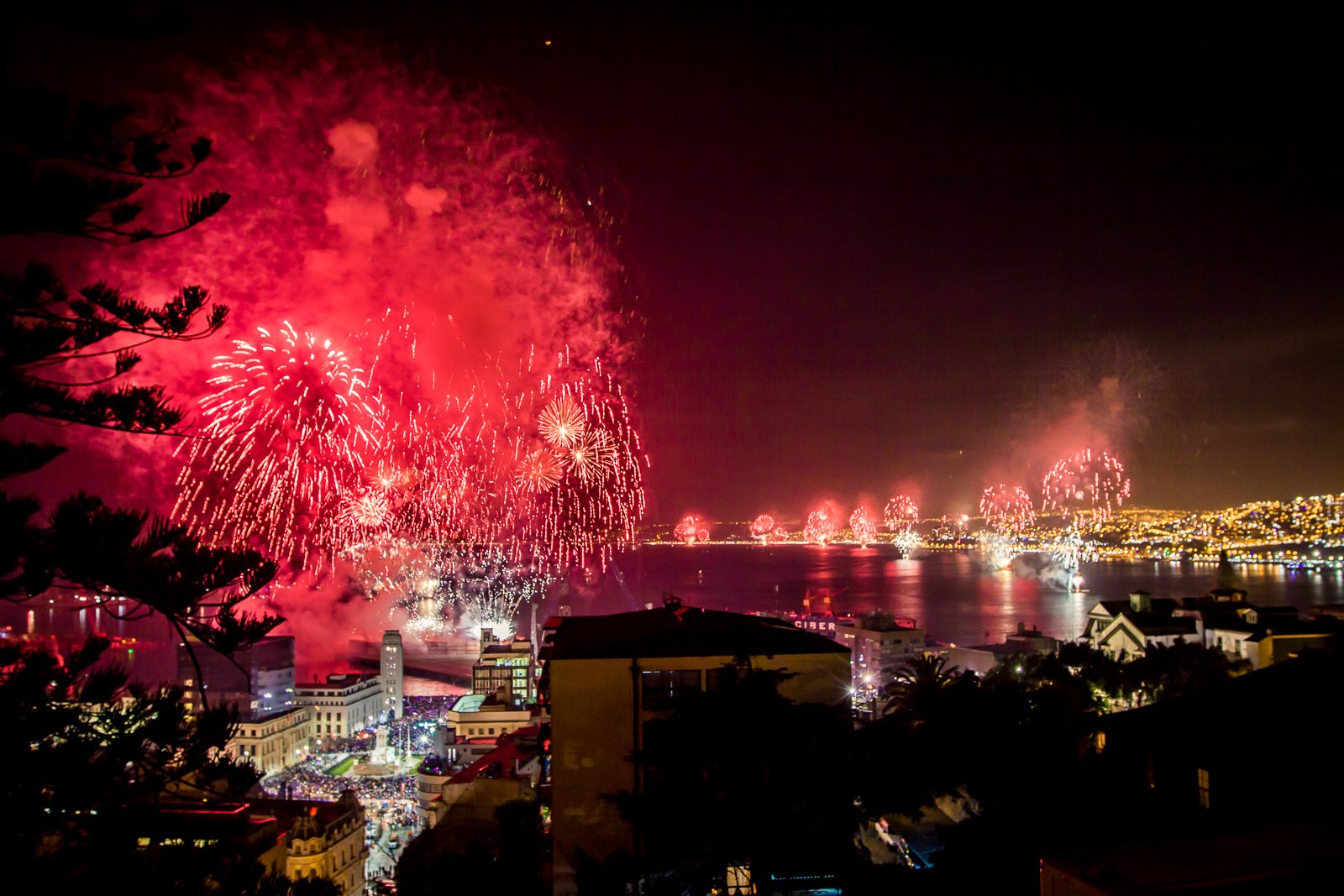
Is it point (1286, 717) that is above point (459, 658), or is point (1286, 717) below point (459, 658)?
above

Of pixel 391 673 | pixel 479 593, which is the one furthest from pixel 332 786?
pixel 479 593

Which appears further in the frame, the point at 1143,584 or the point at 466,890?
the point at 1143,584

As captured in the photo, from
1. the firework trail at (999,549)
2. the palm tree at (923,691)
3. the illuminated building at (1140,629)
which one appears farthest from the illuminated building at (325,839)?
the firework trail at (999,549)

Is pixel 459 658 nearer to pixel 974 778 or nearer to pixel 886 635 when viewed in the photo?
pixel 886 635

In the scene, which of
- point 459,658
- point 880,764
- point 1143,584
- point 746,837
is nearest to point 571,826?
point 746,837

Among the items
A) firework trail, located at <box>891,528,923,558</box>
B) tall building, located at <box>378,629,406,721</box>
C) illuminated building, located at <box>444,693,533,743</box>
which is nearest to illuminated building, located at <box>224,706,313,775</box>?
tall building, located at <box>378,629,406,721</box>
